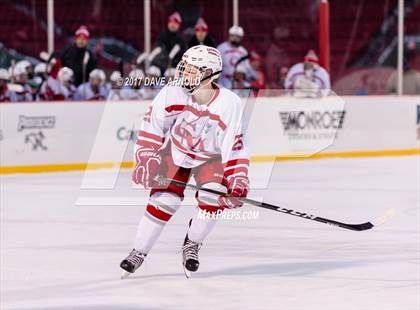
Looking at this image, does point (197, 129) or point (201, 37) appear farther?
point (201, 37)

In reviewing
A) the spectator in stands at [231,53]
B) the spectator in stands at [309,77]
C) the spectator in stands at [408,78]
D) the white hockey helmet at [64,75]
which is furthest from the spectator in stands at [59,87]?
the spectator in stands at [408,78]

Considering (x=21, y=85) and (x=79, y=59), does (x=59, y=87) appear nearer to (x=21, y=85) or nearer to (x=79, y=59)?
(x=21, y=85)

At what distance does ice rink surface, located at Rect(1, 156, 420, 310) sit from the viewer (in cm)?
589

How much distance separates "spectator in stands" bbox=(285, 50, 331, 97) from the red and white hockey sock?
8332 millimetres

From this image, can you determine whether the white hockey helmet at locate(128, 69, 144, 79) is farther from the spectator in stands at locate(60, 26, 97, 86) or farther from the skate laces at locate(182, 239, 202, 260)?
the skate laces at locate(182, 239, 202, 260)

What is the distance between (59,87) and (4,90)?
2.07 ft

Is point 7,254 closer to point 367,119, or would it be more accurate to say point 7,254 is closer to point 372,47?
point 367,119

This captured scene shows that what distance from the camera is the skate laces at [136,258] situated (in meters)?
6.46

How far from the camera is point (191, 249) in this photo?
6.55m

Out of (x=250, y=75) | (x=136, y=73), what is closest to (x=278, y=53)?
(x=250, y=75)

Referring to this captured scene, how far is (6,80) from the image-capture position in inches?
527

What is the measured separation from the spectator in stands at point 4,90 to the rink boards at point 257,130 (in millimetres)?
718

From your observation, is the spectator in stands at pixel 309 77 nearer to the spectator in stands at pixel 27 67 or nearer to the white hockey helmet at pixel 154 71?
the white hockey helmet at pixel 154 71

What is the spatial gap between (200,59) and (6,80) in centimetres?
738
